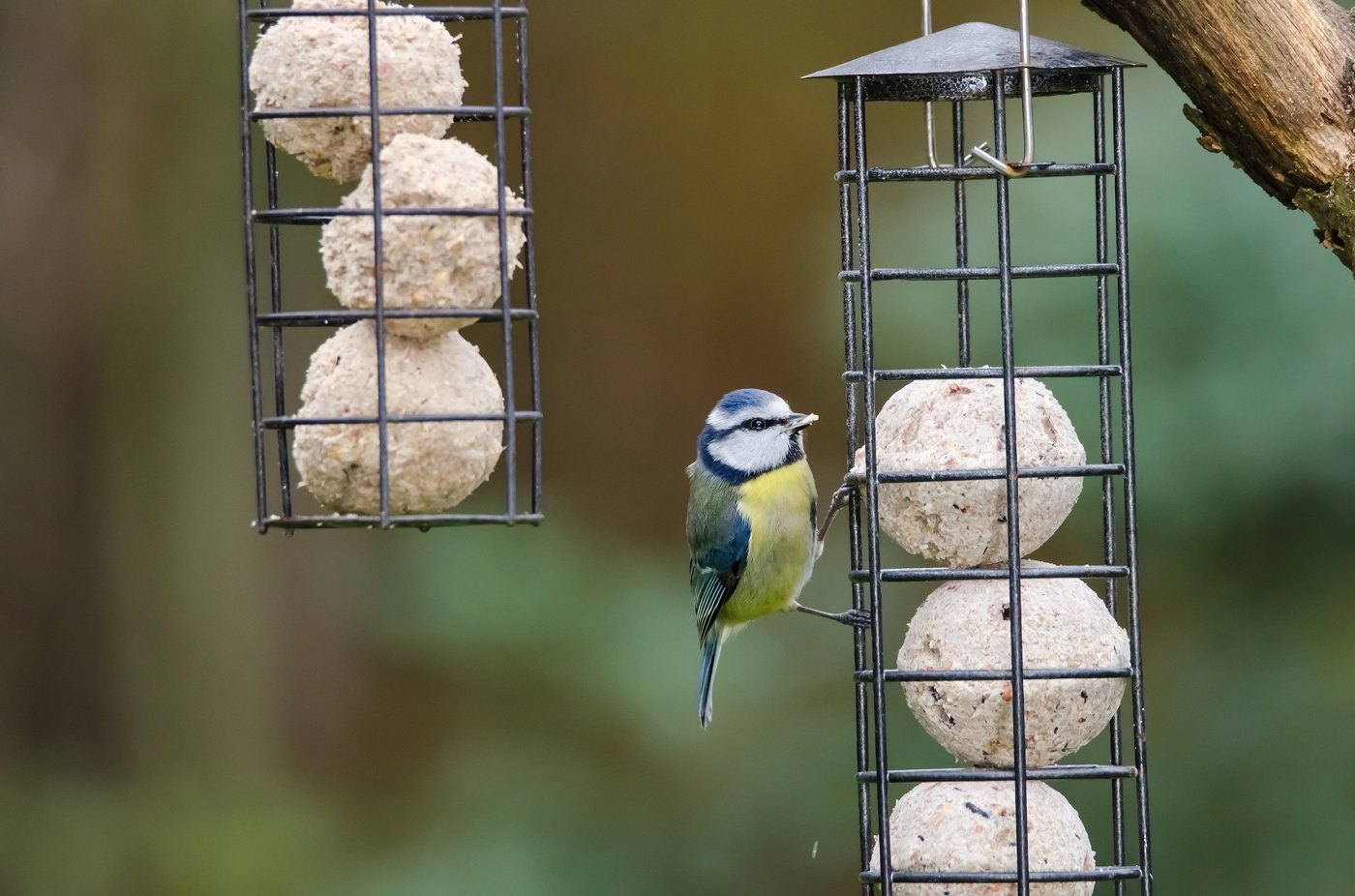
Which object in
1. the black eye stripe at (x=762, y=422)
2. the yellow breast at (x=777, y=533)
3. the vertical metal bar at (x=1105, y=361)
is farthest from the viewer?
the yellow breast at (x=777, y=533)

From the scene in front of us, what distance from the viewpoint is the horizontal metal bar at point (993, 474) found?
2.94 meters

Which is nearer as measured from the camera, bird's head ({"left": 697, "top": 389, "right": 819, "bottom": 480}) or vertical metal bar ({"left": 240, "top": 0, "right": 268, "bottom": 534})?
vertical metal bar ({"left": 240, "top": 0, "right": 268, "bottom": 534})

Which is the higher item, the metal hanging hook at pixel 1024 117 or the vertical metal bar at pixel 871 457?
the metal hanging hook at pixel 1024 117

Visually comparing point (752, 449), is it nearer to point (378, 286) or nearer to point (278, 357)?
point (278, 357)

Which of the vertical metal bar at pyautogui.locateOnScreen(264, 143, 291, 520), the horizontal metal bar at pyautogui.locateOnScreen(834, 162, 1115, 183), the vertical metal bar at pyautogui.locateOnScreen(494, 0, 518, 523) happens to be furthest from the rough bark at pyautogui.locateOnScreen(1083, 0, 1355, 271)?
the vertical metal bar at pyautogui.locateOnScreen(264, 143, 291, 520)

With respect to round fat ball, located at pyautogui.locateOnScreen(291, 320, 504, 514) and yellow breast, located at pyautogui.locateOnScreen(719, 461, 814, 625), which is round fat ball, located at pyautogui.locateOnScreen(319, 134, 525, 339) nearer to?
round fat ball, located at pyautogui.locateOnScreen(291, 320, 504, 514)

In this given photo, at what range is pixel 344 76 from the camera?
9.50 feet

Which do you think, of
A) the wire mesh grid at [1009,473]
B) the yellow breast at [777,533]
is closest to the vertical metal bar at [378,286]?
the wire mesh grid at [1009,473]

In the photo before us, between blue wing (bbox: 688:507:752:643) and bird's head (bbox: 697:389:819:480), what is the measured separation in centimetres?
15

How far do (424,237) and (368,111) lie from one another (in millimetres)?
241

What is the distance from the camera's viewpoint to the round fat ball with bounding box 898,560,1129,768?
9.75ft

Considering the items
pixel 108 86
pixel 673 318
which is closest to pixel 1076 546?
pixel 673 318

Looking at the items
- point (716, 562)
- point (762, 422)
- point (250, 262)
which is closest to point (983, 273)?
point (762, 422)

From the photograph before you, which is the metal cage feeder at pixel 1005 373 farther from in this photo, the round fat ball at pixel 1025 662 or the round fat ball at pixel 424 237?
the round fat ball at pixel 424 237
